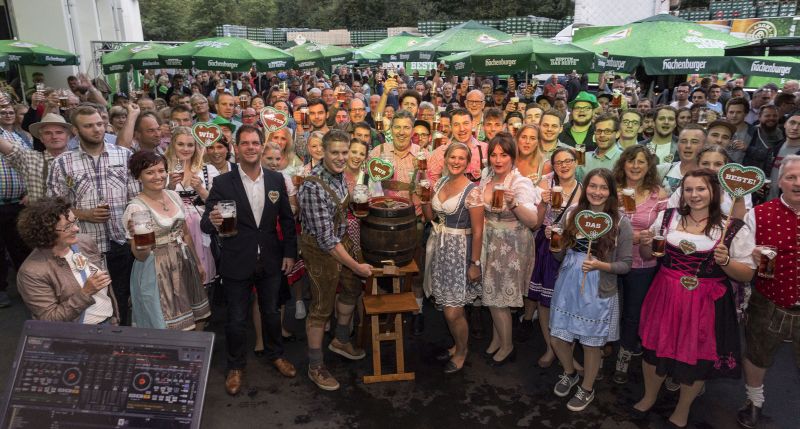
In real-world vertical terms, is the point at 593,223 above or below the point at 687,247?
above

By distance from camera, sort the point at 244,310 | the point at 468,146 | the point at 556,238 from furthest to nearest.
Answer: the point at 468,146, the point at 244,310, the point at 556,238

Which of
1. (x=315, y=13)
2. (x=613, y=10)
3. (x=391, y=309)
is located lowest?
(x=391, y=309)

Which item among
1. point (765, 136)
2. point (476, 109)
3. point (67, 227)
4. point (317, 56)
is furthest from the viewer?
point (317, 56)

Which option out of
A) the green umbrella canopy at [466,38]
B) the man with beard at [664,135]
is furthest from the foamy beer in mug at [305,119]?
the man with beard at [664,135]

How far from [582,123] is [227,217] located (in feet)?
14.7

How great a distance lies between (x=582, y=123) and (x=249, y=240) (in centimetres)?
429

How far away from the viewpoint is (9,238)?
18.9 ft

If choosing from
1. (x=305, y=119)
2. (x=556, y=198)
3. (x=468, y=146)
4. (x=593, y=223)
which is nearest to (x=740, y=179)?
(x=593, y=223)

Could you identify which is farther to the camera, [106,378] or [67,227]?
[67,227]

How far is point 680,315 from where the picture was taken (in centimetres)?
350

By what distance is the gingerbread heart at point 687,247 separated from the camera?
3.38 m

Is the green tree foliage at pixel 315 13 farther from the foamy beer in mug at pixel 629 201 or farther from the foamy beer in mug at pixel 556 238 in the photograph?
the foamy beer in mug at pixel 556 238

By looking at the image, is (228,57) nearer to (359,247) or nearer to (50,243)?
(359,247)

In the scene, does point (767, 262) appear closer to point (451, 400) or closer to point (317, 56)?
point (451, 400)
